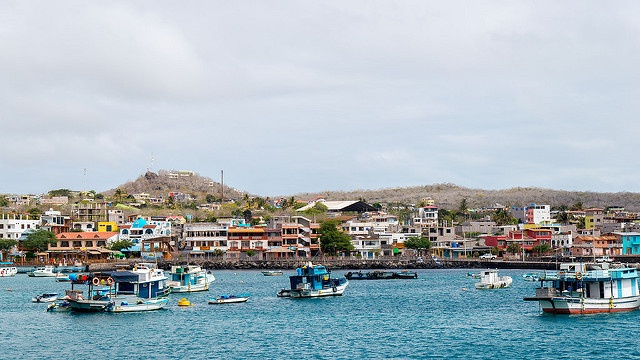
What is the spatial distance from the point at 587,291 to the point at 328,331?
63.4 ft

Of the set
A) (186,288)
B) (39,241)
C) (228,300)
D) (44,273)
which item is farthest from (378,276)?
(39,241)

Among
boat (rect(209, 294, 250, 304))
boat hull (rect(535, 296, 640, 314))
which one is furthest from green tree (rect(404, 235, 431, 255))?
boat hull (rect(535, 296, 640, 314))

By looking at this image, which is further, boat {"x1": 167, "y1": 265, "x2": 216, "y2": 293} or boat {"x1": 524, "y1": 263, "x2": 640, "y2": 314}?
boat {"x1": 167, "y1": 265, "x2": 216, "y2": 293}

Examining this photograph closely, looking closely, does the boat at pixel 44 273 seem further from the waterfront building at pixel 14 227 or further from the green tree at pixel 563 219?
the green tree at pixel 563 219

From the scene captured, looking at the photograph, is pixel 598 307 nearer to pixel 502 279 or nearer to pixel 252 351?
pixel 252 351

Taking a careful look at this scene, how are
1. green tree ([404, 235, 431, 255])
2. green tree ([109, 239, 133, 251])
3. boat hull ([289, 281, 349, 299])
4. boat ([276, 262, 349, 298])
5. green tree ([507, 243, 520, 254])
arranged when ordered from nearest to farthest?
boat hull ([289, 281, 349, 299]) < boat ([276, 262, 349, 298]) < green tree ([109, 239, 133, 251]) < green tree ([404, 235, 431, 255]) < green tree ([507, 243, 520, 254])

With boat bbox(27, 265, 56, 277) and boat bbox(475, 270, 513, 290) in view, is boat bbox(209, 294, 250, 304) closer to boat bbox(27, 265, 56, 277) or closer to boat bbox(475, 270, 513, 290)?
boat bbox(475, 270, 513, 290)

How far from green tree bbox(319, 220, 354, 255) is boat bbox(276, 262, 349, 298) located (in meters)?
A: 65.8

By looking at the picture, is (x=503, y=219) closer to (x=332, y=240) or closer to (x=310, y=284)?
(x=332, y=240)

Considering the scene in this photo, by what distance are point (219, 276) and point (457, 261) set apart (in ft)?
146

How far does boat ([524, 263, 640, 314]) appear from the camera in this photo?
216 ft

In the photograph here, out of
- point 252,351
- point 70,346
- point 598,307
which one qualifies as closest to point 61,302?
point 70,346

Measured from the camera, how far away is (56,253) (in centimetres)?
16525

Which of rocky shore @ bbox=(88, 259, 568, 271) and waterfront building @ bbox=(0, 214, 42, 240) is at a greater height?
waterfront building @ bbox=(0, 214, 42, 240)
